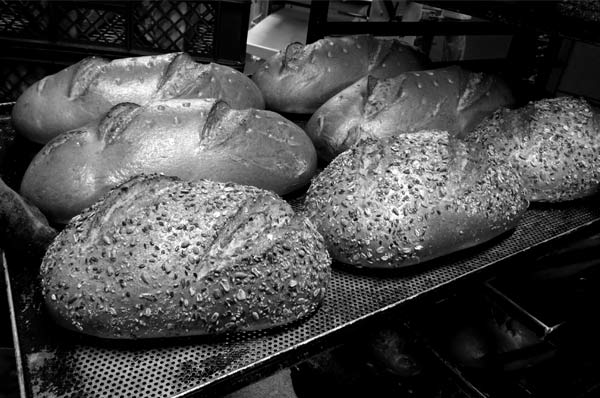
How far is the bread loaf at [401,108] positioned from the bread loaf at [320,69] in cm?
17

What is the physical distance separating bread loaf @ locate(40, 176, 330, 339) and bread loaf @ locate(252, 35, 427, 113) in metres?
0.88

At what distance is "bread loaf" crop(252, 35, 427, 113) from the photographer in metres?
1.86

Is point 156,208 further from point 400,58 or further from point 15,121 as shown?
point 400,58

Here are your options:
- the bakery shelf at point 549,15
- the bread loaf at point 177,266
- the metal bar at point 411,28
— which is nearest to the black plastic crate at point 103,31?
the metal bar at point 411,28

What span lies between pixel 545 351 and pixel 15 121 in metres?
1.86

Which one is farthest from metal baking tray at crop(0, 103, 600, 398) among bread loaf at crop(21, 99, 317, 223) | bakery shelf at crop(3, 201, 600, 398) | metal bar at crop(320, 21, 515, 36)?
metal bar at crop(320, 21, 515, 36)

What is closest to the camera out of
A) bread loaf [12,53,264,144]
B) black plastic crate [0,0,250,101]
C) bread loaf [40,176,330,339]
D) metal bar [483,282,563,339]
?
bread loaf [40,176,330,339]

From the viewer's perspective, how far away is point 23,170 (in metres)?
1.41

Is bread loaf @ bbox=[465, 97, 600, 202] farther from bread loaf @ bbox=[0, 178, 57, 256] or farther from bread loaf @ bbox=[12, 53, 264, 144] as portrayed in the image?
bread loaf @ bbox=[0, 178, 57, 256]

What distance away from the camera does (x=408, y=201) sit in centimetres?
121

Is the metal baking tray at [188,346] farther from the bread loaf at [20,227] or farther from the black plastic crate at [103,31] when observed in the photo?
the black plastic crate at [103,31]

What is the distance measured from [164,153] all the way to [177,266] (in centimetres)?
42

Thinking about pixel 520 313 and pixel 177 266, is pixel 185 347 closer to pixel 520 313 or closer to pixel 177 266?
pixel 177 266

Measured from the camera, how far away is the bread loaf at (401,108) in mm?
1606
